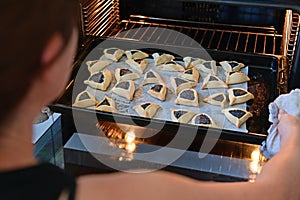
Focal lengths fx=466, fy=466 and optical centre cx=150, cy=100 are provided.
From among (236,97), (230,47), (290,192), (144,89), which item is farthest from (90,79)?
(290,192)

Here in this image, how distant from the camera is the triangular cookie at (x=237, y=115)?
4.53 ft

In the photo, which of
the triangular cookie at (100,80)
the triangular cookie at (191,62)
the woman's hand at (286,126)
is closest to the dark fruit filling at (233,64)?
the triangular cookie at (191,62)

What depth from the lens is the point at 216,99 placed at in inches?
59.1

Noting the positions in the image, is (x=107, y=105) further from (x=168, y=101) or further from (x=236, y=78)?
(x=236, y=78)

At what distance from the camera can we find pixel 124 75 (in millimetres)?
1619

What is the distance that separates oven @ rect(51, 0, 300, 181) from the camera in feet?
4.38

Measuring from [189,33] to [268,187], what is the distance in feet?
4.09

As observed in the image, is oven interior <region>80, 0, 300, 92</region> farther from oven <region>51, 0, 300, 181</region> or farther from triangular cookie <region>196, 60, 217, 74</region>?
triangular cookie <region>196, 60, 217, 74</region>

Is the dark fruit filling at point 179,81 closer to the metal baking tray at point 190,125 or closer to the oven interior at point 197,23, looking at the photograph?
the metal baking tray at point 190,125

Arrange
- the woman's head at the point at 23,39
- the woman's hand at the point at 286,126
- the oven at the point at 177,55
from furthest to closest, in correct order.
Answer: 1. the oven at the point at 177,55
2. the woman's hand at the point at 286,126
3. the woman's head at the point at 23,39

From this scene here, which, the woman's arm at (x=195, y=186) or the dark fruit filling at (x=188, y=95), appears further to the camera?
the dark fruit filling at (x=188, y=95)

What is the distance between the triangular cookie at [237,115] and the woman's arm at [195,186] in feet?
1.48

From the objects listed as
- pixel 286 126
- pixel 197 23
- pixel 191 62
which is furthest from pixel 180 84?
pixel 286 126

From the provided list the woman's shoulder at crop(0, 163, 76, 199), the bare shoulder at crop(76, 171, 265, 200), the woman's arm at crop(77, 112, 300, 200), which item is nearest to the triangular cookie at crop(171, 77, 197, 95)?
the woman's arm at crop(77, 112, 300, 200)
